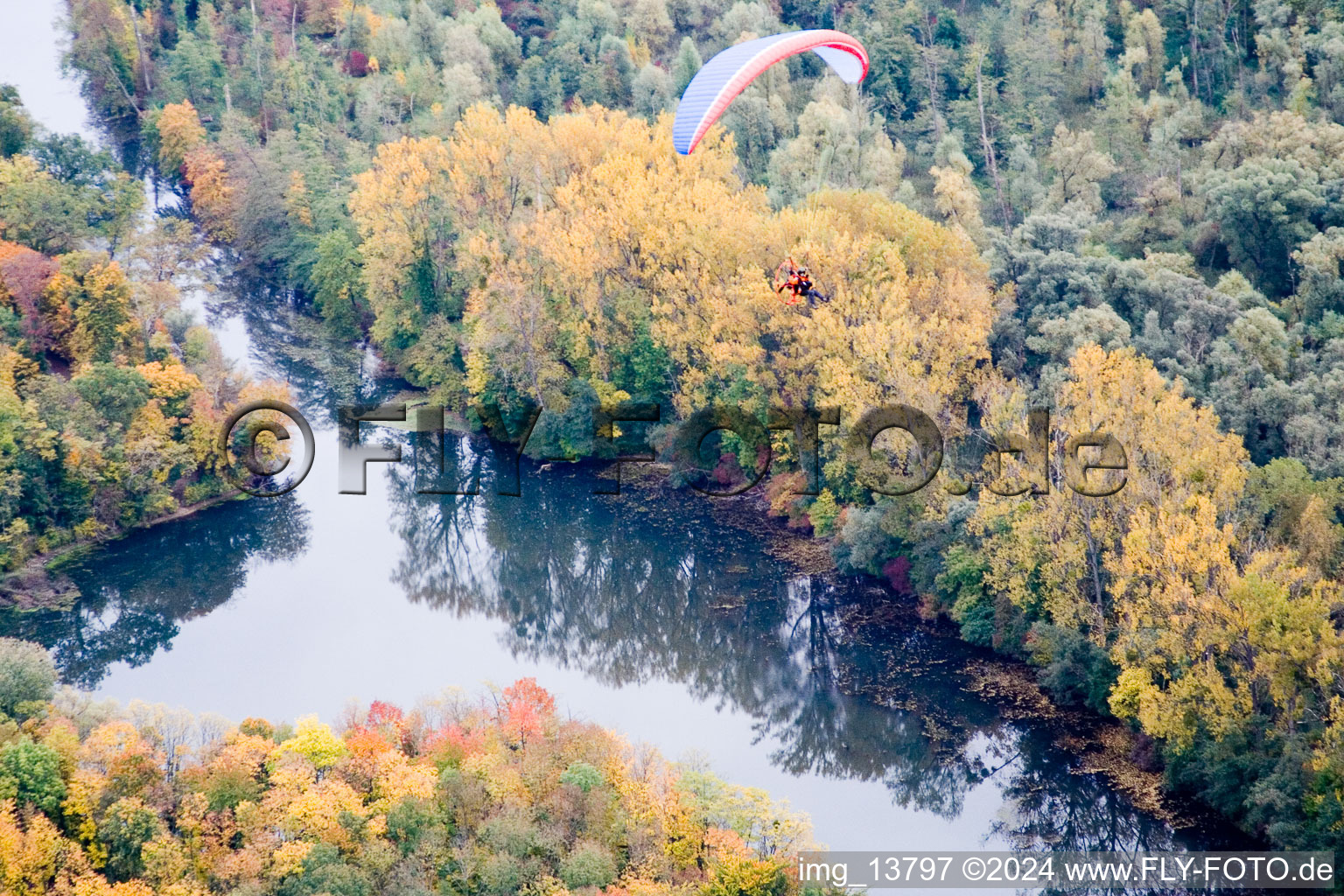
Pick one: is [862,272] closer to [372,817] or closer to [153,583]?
[372,817]

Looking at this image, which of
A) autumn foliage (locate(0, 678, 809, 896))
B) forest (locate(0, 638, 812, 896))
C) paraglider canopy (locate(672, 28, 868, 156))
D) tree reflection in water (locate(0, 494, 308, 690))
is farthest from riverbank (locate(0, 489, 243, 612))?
paraglider canopy (locate(672, 28, 868, 156))

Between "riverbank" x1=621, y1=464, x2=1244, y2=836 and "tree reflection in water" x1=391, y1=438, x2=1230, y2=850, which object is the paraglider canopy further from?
"tree reflection in water" x1=391, y1=438, x2=1230, y2=850

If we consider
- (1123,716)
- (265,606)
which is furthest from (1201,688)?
(265,606)

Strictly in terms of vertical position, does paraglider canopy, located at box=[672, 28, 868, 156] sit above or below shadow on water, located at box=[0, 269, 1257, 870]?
above

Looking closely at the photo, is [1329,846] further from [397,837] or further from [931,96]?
[931,96]

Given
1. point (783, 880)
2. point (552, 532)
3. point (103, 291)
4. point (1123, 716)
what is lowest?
point (783, 880)

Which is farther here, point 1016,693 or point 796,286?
point 796,286

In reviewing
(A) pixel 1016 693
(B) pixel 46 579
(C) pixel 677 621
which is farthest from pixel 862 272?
(B) pixel 46 579
